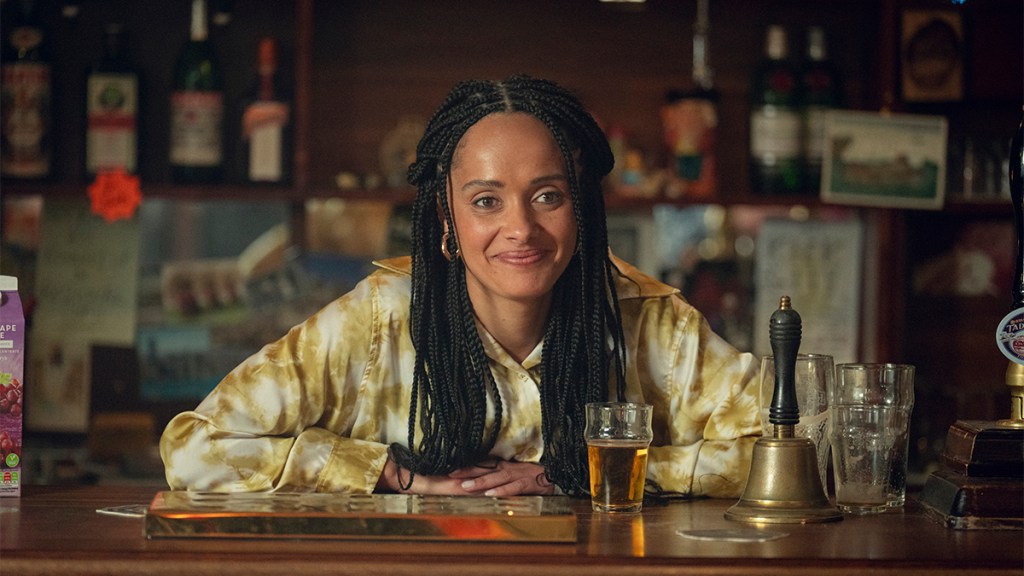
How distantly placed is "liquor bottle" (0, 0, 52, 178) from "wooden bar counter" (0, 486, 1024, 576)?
64.0 inches

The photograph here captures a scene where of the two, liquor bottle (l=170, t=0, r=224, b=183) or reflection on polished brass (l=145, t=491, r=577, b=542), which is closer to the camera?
reflection on polished brass (l=145, t=491, r=577, b=542)

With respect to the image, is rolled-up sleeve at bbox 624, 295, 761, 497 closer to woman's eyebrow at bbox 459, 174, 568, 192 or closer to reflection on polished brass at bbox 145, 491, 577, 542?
woman's eyebrow at bbox 459, 174, 568, 192

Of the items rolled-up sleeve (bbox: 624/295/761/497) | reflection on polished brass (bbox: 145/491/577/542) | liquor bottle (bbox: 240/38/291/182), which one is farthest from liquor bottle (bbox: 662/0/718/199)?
reflection on polished brass (bbox: 145/491/577/542)

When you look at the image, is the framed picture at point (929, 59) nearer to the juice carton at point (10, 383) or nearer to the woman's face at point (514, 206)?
the woman's face at point (514, 206)

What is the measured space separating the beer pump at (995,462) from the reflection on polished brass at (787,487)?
136 millimetres

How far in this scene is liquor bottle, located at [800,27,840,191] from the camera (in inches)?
117

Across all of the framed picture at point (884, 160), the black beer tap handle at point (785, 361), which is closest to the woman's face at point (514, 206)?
the black beer tap handle at point (785, 361)

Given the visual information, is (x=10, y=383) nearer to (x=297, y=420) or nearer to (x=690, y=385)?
(x=297, y=420)

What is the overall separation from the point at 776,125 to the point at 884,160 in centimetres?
26

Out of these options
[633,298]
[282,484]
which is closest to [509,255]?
[633,298]

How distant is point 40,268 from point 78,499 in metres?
1.52

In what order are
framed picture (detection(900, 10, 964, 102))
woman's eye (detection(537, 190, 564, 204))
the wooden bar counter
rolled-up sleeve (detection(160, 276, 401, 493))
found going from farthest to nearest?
framed picture (detection(900, 10, 964, 102)) → woman's eye (detection(537, 190, 564, 204)) → rolled-up sleeve (detection(160, 276, 401, 493)) → the wooden bar counter

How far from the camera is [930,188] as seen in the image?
2975mm

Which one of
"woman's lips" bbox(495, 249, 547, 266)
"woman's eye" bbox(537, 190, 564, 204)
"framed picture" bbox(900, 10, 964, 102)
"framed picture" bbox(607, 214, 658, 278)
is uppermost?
"framed picture" bbox(900, 10, 964, 102)
